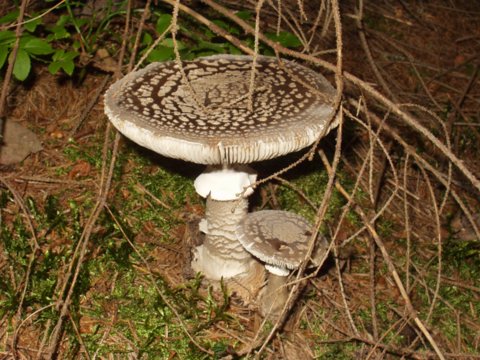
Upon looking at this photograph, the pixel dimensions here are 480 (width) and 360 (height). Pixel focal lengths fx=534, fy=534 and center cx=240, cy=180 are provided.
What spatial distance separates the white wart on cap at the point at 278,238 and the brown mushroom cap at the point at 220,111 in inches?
24.1

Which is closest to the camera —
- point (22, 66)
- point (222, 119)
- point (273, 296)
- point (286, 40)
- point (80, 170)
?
point (222, 119)

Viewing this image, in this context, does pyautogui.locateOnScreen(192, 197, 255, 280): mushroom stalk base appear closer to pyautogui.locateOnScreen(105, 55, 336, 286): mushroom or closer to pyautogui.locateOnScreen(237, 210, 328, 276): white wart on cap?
pyautogui.locateOnScreen(105, 55, 336, 286): mushroom

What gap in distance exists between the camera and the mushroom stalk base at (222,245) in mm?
3160

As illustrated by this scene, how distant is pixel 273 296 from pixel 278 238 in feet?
1.49

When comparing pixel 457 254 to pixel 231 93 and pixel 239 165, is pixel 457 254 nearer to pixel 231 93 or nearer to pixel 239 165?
pixel 239 165

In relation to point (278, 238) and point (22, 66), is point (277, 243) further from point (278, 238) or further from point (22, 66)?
point (22, 66)

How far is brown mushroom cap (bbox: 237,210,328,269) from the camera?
283 centimetres

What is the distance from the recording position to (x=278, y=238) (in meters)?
2.93

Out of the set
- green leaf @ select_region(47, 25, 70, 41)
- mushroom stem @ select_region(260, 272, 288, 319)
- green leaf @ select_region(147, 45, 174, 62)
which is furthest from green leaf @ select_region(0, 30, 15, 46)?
mushroom stem @ select_region(260, 272, 288, 319)

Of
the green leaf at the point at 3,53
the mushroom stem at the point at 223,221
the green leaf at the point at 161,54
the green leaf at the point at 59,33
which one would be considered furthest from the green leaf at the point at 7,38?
the mushroom stem at the point at 223,221

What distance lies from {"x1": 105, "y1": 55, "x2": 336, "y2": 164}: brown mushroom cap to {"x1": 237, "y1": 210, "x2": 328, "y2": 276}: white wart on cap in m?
0.61

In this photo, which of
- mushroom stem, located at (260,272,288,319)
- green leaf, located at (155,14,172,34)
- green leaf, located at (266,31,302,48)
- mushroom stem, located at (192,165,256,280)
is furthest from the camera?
green leaf, located at (266,31,302,48)

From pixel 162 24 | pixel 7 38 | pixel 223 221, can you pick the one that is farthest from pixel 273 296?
pixel 7 38

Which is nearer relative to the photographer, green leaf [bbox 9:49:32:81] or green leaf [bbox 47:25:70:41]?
green leaf [bbox 9:49:32:81]
